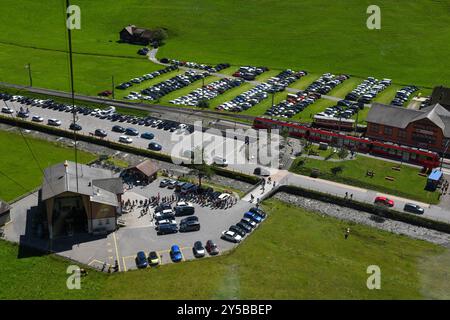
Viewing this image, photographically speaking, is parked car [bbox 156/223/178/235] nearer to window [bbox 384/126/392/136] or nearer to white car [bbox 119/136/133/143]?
white car [bbox 119/136/133/143]

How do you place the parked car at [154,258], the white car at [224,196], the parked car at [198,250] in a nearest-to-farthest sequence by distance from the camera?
the parked car at [154,258]
the parked car at [198,250]
the white car at [224,196]

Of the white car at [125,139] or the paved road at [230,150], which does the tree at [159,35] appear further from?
the white car at [125,139]

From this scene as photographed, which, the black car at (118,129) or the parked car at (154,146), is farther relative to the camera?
the black car at (118,129)

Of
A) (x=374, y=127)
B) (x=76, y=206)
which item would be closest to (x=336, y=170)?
(x=374, y=127)

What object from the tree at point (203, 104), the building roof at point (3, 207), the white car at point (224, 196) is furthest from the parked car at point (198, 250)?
the tree at point (203, 104)

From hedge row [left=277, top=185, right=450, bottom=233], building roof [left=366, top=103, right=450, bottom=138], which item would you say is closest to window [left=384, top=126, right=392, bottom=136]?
building roof [left=366, top=103, right=450, bottom=138]
